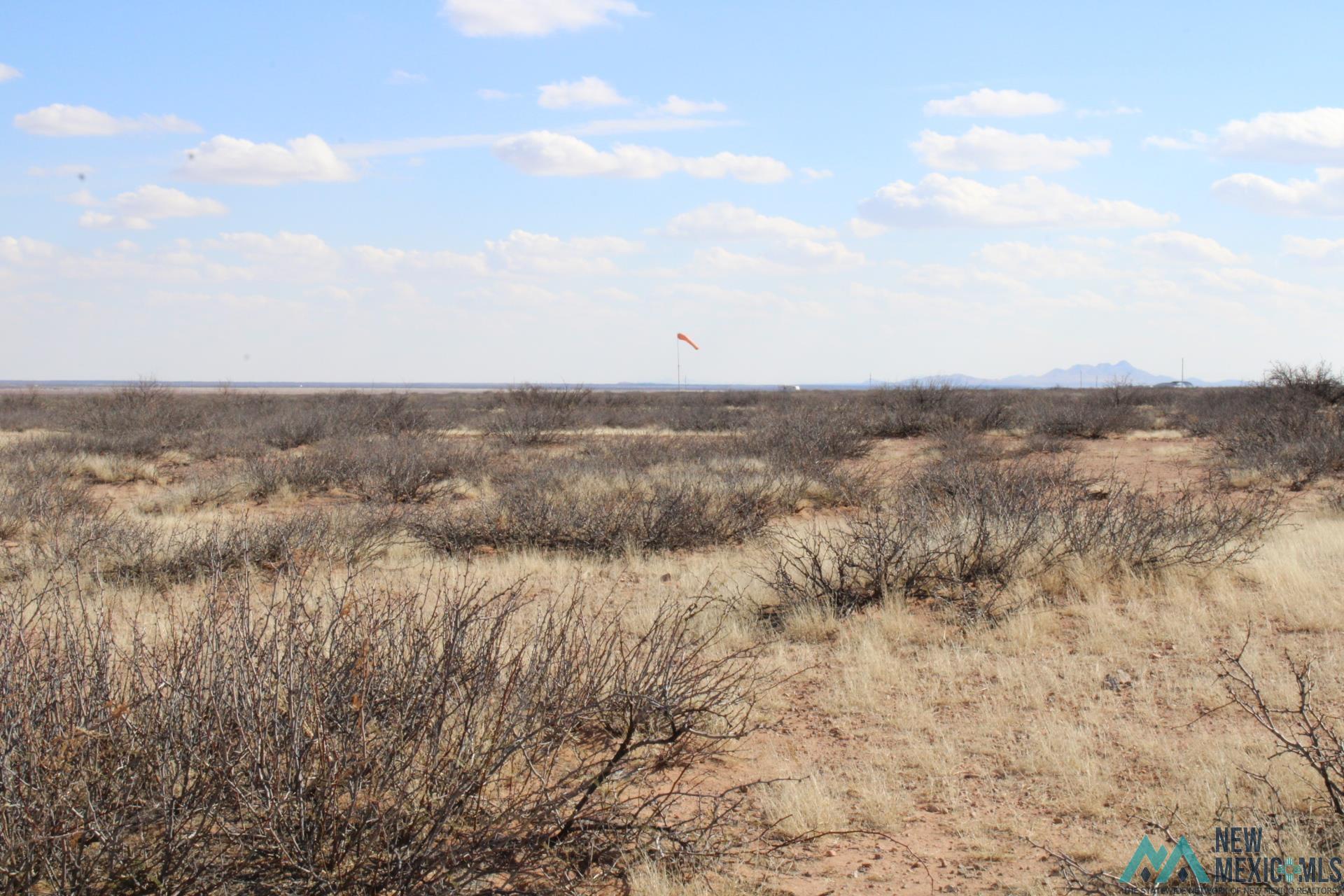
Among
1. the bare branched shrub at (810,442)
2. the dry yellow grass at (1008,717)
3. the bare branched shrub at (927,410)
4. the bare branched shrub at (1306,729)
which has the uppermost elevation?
the bare branched shrub at (927,410)

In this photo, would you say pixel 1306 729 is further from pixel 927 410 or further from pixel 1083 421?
pixel 927 410

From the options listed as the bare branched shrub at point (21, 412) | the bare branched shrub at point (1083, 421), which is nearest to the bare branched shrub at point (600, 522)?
the bare branched shrub at point (1083, 421)

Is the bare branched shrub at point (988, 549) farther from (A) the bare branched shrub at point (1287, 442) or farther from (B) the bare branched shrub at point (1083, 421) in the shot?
(B) the bare branched shrub at point (1083, 421)

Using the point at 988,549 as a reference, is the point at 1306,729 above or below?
below

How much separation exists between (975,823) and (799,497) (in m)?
9.19

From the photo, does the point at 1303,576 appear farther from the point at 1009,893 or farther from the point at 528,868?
the point at 528,868

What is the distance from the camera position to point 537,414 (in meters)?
24.9

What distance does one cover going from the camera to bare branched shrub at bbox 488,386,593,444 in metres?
23.8

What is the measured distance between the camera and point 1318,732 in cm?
466

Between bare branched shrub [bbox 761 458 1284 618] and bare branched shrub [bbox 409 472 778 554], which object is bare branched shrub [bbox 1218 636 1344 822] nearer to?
bare branched shrub [bbox 761 458 1284 618]

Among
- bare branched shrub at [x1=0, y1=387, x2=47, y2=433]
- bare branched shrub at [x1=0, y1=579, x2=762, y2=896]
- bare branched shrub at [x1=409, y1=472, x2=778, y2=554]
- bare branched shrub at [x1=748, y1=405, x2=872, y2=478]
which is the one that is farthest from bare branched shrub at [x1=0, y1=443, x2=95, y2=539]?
bare branched shrub at [x1=0, y1=387, x2=47, y2=433]

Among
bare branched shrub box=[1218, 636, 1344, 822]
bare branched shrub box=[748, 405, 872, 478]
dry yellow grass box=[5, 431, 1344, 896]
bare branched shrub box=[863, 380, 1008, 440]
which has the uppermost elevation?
bare branched shrub box=[863, 380, 1008, 440]

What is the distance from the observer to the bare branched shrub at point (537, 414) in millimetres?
23808

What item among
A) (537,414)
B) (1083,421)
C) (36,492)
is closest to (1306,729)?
(36,492)
